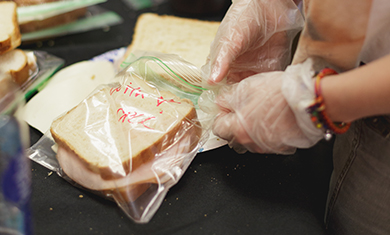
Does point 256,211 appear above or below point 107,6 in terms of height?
below

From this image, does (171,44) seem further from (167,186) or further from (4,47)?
(167,186)

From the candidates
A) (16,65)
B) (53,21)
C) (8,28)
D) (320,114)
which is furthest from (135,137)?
(53,21)

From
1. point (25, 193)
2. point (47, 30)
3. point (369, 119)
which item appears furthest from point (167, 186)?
point (47, 30)

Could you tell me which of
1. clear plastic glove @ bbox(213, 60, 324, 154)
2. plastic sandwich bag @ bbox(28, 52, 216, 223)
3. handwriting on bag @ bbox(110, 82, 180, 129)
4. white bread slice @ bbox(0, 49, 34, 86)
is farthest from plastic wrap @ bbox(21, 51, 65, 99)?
clear plastic glove @ bbox(213, 60, 324, 154)

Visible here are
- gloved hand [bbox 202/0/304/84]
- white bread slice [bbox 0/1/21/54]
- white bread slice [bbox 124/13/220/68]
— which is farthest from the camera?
white bread slice [bbox 124/13/220/68]

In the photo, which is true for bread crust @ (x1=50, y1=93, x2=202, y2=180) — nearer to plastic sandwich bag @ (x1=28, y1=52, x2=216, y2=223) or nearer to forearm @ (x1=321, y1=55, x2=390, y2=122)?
plastic sandwich bag @ (x1=28, y1=52, x2=216, y2=223)
